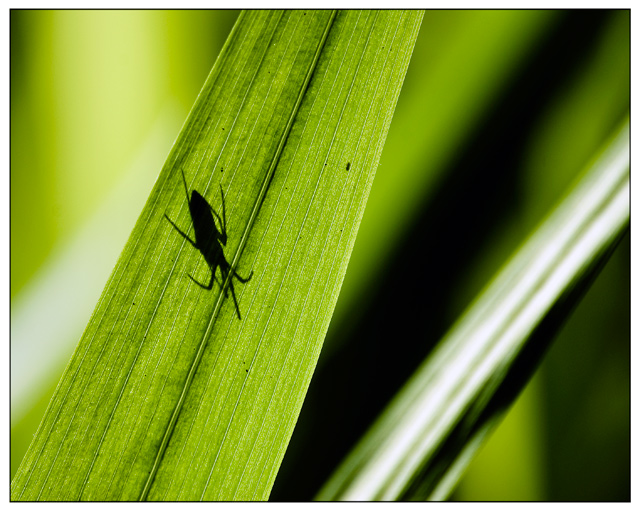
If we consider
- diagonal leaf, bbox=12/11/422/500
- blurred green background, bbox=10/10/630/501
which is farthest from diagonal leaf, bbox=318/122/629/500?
blurred green background, bbox=10/10/630/501

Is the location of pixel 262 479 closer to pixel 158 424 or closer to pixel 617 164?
pixel 158 424

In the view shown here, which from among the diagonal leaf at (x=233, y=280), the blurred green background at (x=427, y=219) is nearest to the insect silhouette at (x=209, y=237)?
the diagonal leaf at (x=233, y=280)

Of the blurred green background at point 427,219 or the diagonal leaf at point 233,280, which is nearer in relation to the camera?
the diagonal leaf at point 233,280

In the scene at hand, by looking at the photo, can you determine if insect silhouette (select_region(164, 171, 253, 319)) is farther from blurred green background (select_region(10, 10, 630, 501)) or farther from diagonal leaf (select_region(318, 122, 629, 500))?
blurred green background (select_region(10, 10, 630, 501))

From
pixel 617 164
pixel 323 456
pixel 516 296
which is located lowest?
pixel 323 456

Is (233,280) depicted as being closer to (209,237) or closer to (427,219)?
(209,237)

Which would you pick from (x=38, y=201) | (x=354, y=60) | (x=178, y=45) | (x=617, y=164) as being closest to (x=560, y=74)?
(x=617, y=164)

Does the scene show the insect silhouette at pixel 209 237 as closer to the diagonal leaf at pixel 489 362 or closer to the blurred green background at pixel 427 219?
the diagonal leaf at pixel 489 362
